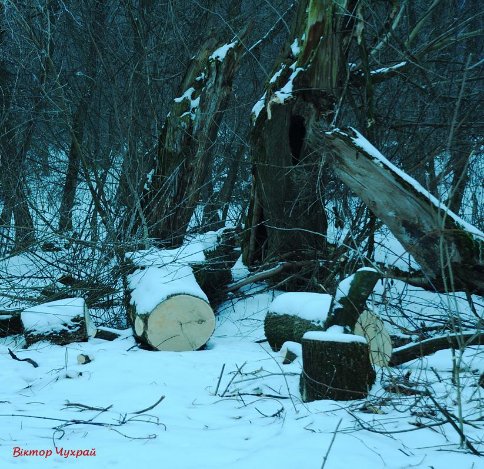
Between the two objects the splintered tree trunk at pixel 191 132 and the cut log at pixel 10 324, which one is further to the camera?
the splintered tree trunk at pixel 191 132

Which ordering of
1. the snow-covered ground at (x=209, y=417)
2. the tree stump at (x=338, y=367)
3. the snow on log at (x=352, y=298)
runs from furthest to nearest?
the snow on log at (x=352, y=298)
the tree stump at (x=338, y=367)
the snow-covered ground at (x=209, y=417)

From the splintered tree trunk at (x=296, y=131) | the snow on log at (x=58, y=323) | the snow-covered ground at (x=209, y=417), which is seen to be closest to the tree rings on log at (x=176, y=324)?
the snow-covered ground at (x=209, y=417)

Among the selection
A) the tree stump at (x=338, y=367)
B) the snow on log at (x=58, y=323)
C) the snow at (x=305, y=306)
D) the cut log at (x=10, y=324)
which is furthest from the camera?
the cut log at (x=10, y=324)

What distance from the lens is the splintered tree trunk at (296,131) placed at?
6.46 meters

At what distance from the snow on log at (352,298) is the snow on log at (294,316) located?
108 centimetres

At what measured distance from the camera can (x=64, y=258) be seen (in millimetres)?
6457

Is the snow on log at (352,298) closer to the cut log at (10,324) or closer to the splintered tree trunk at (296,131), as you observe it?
the splintered tree trunk at (296,131)

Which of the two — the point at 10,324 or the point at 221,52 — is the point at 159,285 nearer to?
the point at 10,324

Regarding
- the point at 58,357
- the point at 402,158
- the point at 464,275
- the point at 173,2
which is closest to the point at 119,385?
the point at 58,357

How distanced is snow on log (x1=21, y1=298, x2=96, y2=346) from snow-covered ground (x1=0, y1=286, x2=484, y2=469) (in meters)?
0.39

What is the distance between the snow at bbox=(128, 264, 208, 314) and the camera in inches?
202

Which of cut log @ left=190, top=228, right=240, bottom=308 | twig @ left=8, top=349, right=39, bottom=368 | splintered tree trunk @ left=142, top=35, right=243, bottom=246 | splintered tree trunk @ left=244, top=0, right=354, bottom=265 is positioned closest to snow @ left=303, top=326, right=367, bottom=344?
twig @ left=8, top=349, right=39, bottom=368

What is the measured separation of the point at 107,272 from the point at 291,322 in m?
2.17

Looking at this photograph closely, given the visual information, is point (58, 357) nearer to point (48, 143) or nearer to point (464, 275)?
point (464, 275)
